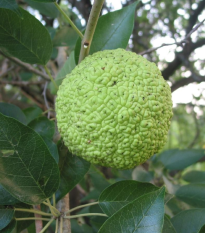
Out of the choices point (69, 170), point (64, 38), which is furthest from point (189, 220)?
point (64, 38)

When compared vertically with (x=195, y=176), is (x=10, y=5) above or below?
above

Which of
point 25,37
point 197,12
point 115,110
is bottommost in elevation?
point 115,110

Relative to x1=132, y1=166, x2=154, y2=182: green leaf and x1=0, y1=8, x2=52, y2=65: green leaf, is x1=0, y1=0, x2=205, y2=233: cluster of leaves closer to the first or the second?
x1=0, y1=8, x2=52, y2=65: green leaf

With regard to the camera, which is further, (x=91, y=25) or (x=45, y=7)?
(x=45, y=7)

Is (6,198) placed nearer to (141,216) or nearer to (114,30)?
(141,216)

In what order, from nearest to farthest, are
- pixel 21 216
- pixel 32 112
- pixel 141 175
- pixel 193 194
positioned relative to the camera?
pixel 21 216, pixel 193 194, pixel 32 112, pixel 141 175

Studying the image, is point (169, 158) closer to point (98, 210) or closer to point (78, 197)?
point (98, 210)

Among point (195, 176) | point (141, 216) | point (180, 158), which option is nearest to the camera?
point (141, 216)

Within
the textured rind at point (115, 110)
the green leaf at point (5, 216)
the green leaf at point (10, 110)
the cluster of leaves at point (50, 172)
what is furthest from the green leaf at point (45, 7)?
the green leaf at point (5, 216)
